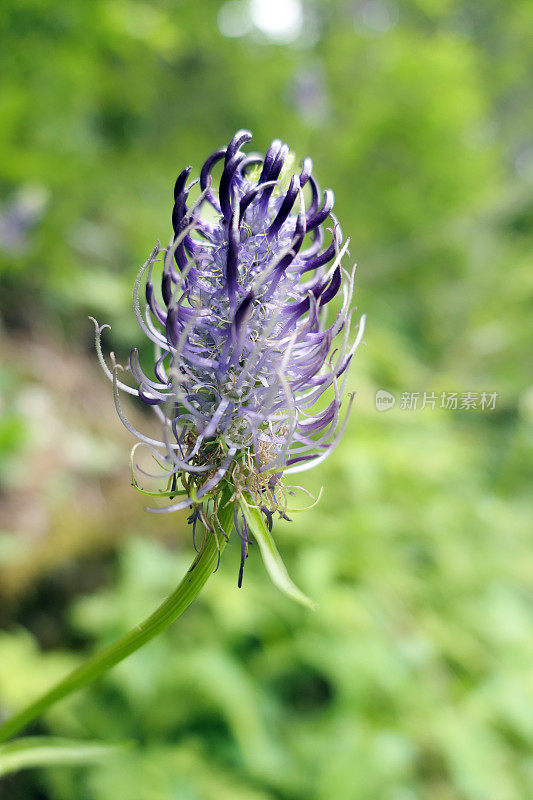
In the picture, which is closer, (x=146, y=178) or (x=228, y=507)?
(x=228, y=507)

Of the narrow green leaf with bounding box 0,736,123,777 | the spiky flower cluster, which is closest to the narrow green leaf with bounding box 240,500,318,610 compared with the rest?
the spiky flower cluster

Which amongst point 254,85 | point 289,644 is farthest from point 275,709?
point 254,85

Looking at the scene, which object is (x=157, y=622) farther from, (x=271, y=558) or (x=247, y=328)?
(x=247, y=328)

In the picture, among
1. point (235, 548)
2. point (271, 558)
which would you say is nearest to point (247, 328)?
point (271, 558)

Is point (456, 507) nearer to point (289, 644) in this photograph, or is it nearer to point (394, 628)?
point (394, 628)

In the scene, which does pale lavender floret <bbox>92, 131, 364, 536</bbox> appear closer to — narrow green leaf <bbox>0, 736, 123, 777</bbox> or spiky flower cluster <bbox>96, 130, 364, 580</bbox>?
spiky flower cluster <bbox>96, 130, 364, 580</bbox>
